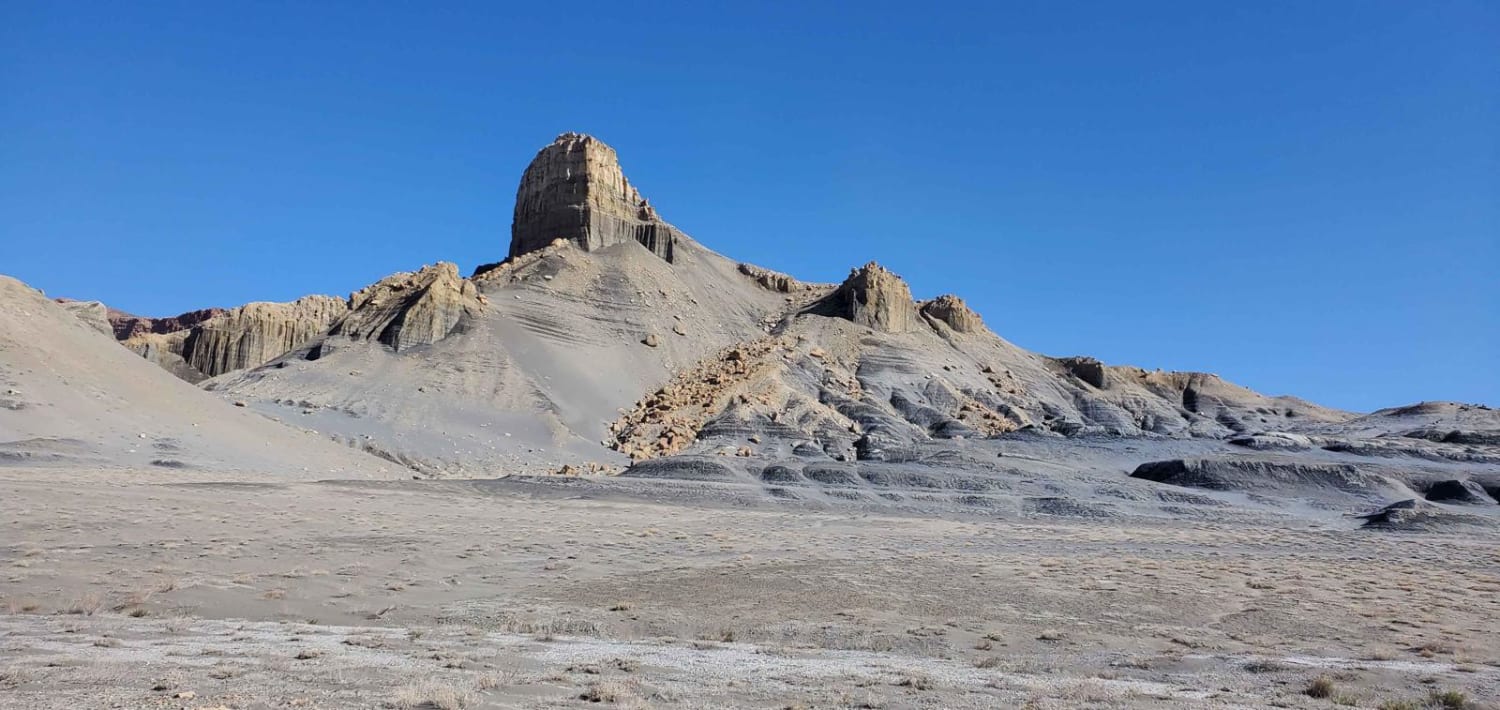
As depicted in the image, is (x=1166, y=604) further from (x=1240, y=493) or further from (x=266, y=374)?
(x=266, y=374)

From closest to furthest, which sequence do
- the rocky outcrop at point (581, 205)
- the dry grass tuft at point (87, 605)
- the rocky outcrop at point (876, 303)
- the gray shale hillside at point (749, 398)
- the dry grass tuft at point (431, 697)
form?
the dry grass tuft at point (431, 697) → the dry grass tuft at point (87, 605) → the gray shale hillside at point (749, 398) → the rocky outcrop at point (876, 303) → the rocky outcrop at point (581, 205)

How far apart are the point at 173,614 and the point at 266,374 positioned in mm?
53307

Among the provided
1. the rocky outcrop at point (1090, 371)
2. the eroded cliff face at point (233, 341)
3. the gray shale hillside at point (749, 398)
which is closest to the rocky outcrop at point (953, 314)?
the gray shale hillside at point (749, 398)

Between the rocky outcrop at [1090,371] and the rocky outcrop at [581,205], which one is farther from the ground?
the rocky outcrop at [581,205]

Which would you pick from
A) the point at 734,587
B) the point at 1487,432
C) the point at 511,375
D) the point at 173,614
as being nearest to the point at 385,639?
the point at 173,614

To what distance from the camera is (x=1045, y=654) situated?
13.0 meters

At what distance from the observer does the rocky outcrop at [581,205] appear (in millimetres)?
91312

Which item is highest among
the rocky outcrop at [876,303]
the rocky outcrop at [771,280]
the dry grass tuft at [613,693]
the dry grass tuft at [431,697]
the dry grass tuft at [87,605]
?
the rocky outcrop at [771,280]

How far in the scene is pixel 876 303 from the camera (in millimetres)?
88750

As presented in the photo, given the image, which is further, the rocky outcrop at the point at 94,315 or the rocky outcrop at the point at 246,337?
the rocky outcrop at the point at 246,337

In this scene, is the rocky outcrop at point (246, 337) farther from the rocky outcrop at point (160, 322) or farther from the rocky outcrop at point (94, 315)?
the rocky outcrop at point (160, 322)

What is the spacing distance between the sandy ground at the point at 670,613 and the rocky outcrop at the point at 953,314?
66.6m

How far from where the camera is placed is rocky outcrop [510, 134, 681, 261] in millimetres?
91312

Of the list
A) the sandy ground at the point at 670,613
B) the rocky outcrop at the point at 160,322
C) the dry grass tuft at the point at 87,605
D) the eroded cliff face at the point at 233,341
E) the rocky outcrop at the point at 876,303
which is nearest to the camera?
the sandy ground at the point at 670,613
